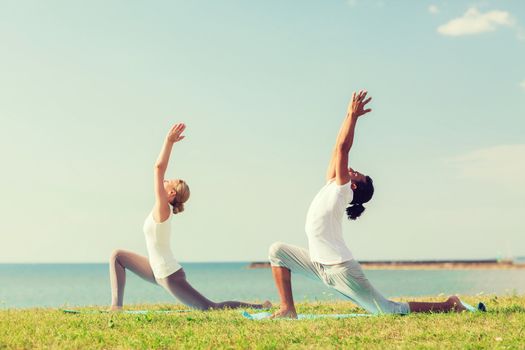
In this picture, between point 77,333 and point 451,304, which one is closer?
point 77,333

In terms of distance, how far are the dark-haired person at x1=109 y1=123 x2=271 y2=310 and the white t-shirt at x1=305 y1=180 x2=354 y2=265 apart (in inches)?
91.1

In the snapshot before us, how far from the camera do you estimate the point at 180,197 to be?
9.31 m

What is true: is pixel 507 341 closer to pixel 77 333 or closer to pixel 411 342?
pixel 411 342

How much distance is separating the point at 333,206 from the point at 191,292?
3.00m

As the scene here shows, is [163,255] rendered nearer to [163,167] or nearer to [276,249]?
[163,167]

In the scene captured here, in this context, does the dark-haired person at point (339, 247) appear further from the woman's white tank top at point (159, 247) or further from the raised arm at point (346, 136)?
the woman's white tank top at point (159, 247)

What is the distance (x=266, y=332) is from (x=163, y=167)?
10.2 feet

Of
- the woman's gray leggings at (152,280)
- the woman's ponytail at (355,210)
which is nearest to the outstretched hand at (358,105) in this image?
the woman's ponytail at (355,210)

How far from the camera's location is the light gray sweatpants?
7555 mm

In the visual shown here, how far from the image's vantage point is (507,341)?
5.94 m

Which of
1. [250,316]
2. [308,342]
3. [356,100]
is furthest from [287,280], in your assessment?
[356,100]

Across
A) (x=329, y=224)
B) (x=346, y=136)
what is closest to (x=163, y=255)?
(x=329, y=224)

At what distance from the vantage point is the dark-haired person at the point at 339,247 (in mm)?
7457

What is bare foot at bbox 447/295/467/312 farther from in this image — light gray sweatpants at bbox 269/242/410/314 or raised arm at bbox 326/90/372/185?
raised arm at bbox 326/90/372/185
